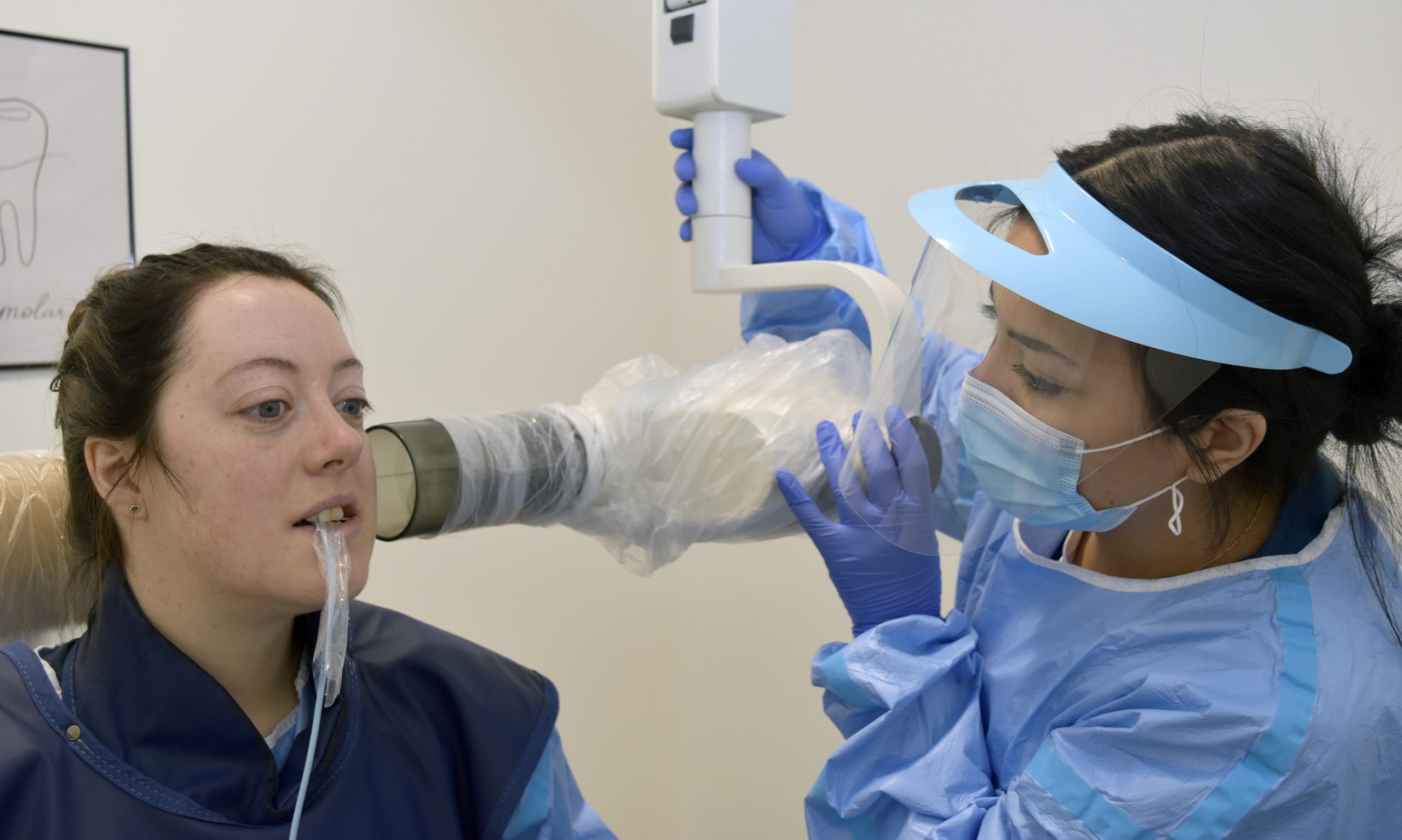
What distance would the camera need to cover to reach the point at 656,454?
1.31 meters

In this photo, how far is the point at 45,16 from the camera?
1.59m

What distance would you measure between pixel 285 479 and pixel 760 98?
2.77 ft

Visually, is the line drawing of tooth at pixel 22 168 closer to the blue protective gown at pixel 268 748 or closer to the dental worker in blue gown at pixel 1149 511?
the blue protective gown at pixel 268 748

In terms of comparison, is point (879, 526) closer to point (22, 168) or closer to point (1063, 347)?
point (1063, 347)

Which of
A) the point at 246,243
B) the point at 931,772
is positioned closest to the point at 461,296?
the point at 246,243

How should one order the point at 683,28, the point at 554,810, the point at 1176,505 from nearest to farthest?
the point at 1176,505
the point at 554,810
the point at 683,28

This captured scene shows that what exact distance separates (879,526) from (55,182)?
1.31 meters

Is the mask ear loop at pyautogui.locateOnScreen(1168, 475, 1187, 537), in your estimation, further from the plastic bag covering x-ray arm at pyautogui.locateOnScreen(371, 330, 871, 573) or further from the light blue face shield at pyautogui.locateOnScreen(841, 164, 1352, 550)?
the plastic bag covering x-ray arm at pyautogui.locateOnScreen(371, 330, 871, 573)

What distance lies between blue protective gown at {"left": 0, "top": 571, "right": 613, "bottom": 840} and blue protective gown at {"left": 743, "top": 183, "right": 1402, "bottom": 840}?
35cm

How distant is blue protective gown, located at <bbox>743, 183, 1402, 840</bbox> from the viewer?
977 millimetres

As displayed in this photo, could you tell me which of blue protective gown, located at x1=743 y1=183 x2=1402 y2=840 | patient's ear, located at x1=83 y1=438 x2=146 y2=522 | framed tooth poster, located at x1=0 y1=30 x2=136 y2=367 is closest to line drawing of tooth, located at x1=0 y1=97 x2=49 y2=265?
framed tooth poster, located at x1=0 y1=30 x2=136 y2=367

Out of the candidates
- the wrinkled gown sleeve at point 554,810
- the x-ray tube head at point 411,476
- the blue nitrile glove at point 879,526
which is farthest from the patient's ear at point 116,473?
the blue nitrile glove at point 879,526

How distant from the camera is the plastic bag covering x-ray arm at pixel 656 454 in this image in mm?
1183

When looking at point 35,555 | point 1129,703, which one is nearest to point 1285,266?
point 1129,703
